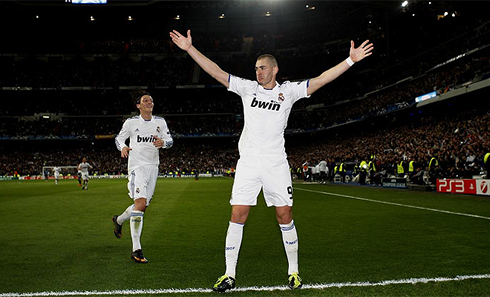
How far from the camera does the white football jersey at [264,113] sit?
506cm

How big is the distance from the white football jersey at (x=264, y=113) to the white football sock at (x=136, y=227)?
245 cm

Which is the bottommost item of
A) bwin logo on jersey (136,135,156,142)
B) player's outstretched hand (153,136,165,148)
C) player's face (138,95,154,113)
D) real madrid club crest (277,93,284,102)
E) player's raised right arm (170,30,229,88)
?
player's outstretched hand (153,136,165,148)

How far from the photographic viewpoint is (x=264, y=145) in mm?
5043

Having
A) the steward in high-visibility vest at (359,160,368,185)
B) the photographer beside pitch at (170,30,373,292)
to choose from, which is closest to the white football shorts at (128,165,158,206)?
the photographer beside pitch at (170,30,373,292)

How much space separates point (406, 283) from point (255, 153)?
2.35 meters

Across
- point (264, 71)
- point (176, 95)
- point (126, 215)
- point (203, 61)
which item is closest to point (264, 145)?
point (264, 71)

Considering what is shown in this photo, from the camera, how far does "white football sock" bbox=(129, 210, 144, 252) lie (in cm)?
638

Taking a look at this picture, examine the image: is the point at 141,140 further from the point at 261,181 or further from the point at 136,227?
the point at 261,181

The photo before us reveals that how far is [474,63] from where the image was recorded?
34.2m

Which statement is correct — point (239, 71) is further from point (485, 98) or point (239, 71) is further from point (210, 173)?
point (485, 98)

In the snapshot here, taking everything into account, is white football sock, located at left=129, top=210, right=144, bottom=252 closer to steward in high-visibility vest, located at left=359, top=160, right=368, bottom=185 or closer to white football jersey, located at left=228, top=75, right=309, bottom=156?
white football jersey, located at left=228, top=75, right=309, bottom=156

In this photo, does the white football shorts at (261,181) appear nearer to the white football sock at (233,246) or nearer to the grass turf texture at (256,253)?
the white football sock at (233,246)

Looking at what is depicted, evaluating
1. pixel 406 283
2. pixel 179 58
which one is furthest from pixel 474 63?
pixel 179 58

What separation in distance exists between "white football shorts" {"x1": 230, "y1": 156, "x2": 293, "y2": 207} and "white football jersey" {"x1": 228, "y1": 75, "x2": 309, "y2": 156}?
0.44ft
